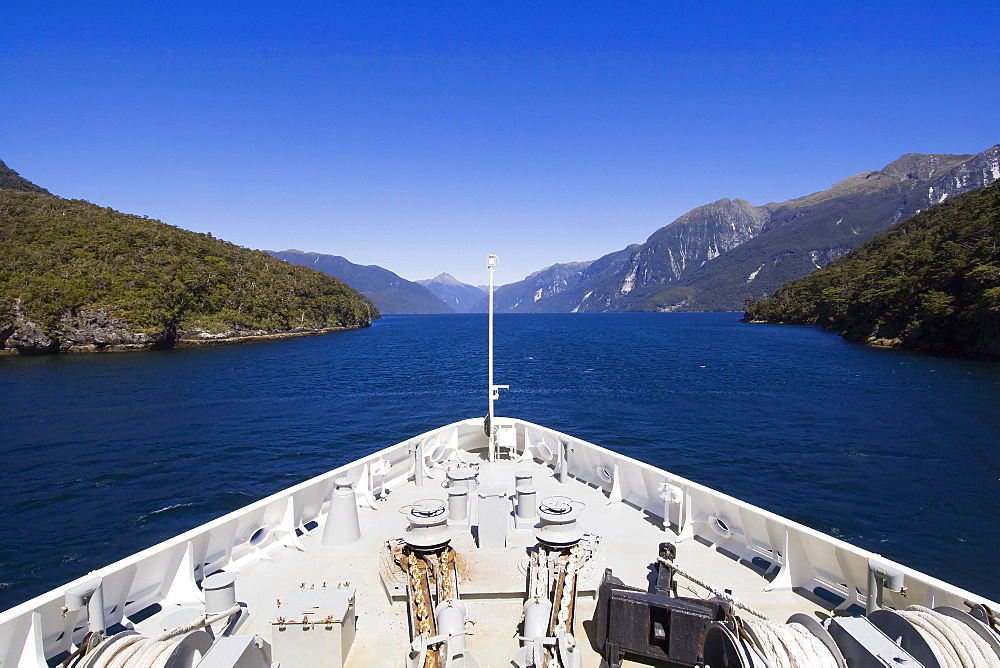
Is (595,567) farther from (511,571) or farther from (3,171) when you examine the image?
(3,171)

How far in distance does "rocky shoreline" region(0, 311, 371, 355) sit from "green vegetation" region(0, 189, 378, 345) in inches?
16.2

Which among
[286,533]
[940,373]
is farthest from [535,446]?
[940,373]

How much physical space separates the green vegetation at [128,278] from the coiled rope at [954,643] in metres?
92.5

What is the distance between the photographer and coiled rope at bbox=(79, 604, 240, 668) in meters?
3.90

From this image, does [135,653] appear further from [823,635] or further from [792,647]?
[823,635]

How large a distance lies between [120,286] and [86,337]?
11176 mm

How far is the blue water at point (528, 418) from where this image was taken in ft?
53.7

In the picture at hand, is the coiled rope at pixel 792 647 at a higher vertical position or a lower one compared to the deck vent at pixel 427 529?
lower

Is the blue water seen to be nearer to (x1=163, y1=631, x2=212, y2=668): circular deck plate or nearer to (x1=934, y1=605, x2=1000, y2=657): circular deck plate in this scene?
(x1=934, y1=605, x2=1000, y2=657): circular deck plate

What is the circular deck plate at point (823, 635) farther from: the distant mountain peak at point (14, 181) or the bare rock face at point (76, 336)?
the distant mountain peak at point (14, 181)

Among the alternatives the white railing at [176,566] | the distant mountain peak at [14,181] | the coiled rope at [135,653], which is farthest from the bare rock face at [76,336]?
the distant mountain peak at [14,181]

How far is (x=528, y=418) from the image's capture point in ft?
112

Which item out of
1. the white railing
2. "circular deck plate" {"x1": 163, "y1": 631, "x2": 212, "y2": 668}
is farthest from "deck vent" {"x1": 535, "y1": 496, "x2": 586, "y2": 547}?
the white railing

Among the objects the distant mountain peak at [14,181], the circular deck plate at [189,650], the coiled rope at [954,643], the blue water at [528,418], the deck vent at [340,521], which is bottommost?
the blue water at [528,418]
